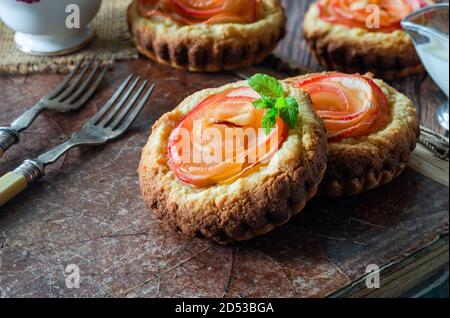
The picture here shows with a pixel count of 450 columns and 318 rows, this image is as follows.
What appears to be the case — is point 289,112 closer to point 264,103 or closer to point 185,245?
point 264,103

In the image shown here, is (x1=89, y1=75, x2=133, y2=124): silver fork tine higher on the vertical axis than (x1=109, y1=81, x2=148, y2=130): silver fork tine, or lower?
higher

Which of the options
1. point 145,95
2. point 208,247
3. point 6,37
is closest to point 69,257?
point 208,247

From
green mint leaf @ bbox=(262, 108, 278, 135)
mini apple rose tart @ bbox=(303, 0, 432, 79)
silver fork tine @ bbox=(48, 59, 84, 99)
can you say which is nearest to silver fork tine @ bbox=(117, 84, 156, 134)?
silver fork tine @ bbox=(48, 59, 84, 99)

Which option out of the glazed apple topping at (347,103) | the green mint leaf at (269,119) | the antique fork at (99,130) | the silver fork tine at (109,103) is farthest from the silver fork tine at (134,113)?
the green mint leaf at (269,119)

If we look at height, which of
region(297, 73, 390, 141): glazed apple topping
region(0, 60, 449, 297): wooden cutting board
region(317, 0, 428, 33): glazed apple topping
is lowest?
region(0, 60, 449, 297): wooden cutting board

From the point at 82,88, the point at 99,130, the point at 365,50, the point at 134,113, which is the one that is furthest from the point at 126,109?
the point at 365,50

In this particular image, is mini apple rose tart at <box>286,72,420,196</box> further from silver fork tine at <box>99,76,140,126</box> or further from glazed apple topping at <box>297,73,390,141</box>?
silver fork tine at <box>99,76,140,126</box>
